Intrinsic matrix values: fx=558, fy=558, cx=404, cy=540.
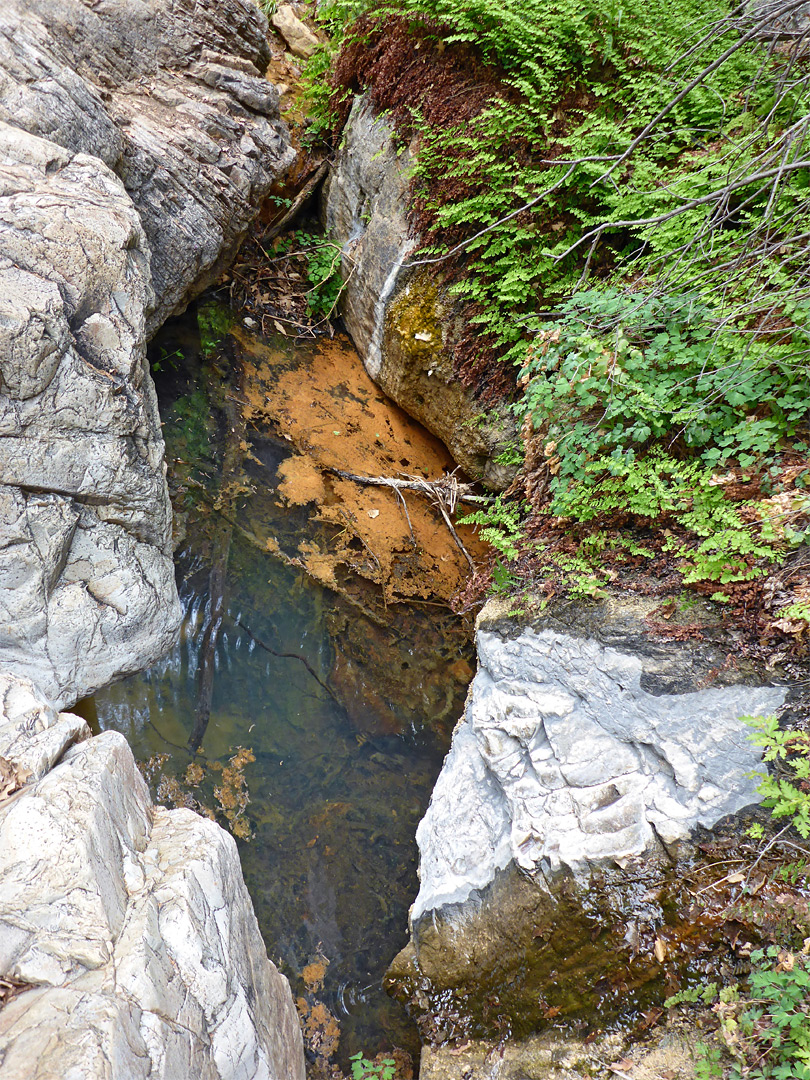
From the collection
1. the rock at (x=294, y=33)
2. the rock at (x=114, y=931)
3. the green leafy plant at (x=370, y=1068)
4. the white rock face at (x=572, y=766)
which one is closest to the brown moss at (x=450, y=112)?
the rock at (x=294, y=33)

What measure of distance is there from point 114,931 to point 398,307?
17.2ft

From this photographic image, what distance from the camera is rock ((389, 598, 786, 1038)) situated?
116 inches

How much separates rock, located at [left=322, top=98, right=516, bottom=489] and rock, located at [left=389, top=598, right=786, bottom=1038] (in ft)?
6.99

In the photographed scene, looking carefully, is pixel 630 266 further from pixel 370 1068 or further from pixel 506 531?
pixel 370 1068

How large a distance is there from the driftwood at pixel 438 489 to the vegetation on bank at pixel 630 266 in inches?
30.0

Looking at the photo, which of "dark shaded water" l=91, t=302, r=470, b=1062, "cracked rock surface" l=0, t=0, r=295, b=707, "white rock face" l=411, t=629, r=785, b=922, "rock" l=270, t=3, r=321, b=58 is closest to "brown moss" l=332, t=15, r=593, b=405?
"cracked rock surface" l=0, t=0, r=295, b=707

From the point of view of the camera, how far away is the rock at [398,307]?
530 centimetres

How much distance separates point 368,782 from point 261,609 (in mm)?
1688

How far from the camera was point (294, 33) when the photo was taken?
709 cm

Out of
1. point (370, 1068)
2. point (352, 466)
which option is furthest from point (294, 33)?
point (370, 1068)

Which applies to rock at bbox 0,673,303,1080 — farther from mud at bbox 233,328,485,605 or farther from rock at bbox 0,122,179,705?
mud at bbox 233,328,485,605

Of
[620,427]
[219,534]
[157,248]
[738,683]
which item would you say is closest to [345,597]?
[219,534]

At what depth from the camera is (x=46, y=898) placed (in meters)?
2.14

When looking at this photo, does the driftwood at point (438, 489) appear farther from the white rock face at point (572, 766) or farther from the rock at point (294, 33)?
the rock at point (294, 33)
